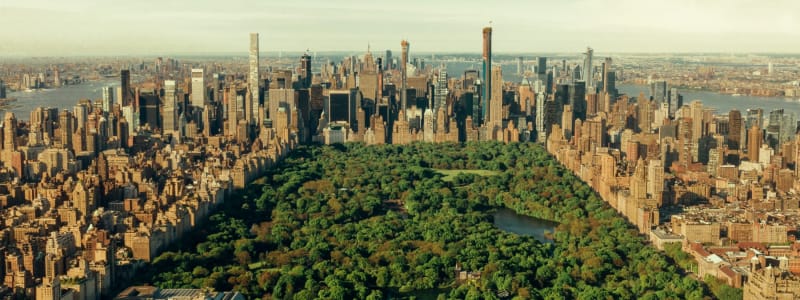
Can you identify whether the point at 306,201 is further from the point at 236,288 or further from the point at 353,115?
the point at 353,115

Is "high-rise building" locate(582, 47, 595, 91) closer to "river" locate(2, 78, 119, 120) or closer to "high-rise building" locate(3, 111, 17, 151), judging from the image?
"river" locate(2, 78, 119, 120)

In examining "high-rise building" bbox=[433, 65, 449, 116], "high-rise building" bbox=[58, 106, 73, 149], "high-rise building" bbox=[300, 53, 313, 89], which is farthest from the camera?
"high-rise building" bbox=[300, 53, 313, 89]

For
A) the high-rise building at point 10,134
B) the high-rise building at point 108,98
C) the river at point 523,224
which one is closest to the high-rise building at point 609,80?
the high-rise building at point 108,98

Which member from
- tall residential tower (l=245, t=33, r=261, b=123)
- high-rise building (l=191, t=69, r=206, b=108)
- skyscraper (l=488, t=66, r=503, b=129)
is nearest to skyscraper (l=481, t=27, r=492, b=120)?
skyscraper (l=488, t=66, r=503, b=129)

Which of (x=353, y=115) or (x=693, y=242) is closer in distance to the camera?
(x=693, y=242)

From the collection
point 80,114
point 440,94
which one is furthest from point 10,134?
point 440,94

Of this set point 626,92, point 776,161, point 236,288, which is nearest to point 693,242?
point 236,288

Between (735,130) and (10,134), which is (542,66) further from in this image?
(10,134)
